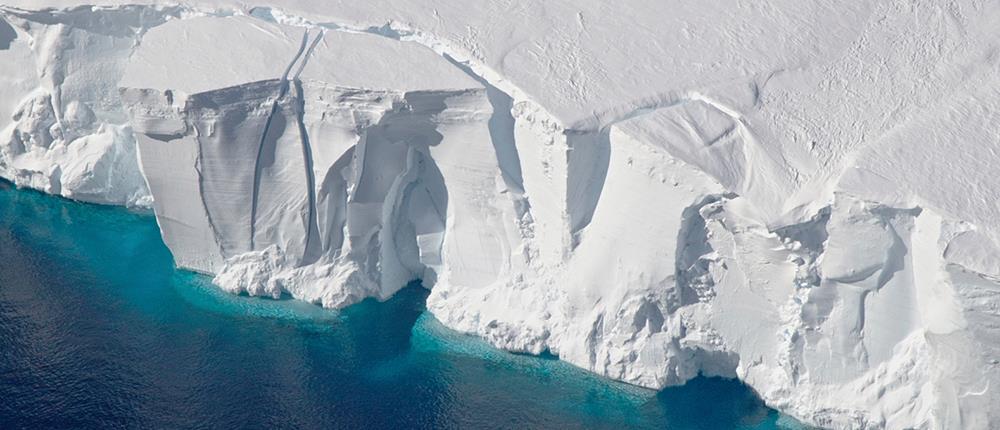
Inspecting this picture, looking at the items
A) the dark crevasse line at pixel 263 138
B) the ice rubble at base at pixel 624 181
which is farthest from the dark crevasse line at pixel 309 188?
the dark crevasse line at pixel 263 138

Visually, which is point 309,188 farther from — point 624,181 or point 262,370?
point 624,181

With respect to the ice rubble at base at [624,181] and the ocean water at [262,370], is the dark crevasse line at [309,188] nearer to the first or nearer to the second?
the ice rubble at base at [624,181]

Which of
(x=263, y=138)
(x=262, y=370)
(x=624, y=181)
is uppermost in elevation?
(x=624, y=181)

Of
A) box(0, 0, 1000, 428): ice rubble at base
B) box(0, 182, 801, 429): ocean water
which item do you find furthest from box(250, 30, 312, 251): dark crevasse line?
box(0, 182, 801, 429): ocean water

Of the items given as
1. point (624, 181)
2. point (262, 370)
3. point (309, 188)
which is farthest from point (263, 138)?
point (624, 181)

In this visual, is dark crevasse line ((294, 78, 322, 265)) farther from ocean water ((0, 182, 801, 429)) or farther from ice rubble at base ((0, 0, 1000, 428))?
ocean water ((0, 182, 801, 429))

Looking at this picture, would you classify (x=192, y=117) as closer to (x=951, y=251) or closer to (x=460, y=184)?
(x=460, y=184)
